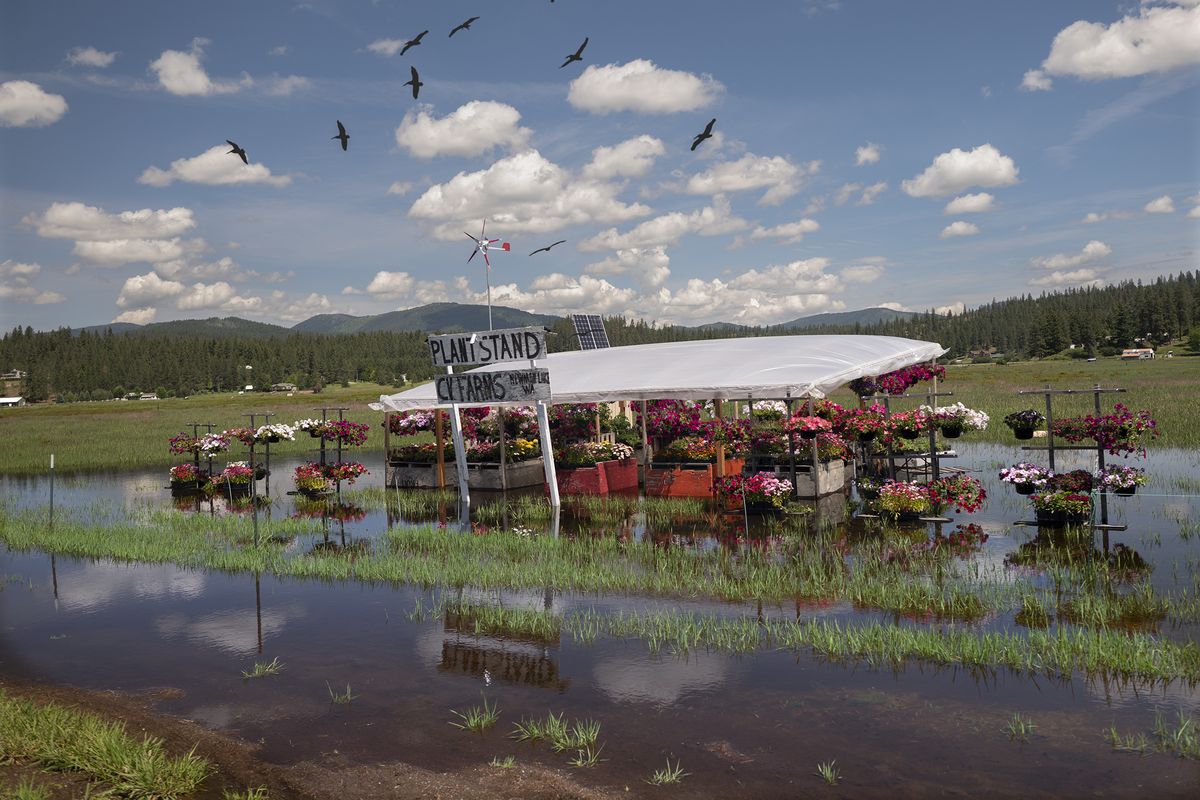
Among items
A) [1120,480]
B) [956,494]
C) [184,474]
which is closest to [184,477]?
[184,474]

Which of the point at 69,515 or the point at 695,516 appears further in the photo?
the point at 69,515

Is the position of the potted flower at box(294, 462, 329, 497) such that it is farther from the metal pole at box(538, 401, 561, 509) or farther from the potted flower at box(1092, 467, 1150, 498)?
the potted flower at box(1092, 467, 1150, 498)

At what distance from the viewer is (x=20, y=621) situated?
1153 centimetres

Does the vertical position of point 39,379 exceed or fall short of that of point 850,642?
it exceeds it

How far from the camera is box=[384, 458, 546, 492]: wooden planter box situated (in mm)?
23609

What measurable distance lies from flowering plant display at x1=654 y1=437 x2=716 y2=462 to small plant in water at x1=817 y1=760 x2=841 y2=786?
15156 millimetres

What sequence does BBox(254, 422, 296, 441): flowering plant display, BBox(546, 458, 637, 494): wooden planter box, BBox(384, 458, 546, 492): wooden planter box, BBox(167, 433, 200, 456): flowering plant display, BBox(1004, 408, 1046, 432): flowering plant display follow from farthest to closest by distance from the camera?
A: BBox(167, 433, 200, 456): flowering plant display
BBox(254, 422, 296, 441): flowering plant display
BBox(384, 458, 546, 492): wooden planter box
BBox(546, 458, 637, 494): wooden planter box
BBox(1004, 408, 1046, 432): flowering plant display

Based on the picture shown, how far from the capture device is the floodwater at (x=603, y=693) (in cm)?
623

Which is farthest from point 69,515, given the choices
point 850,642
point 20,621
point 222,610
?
point 850,642

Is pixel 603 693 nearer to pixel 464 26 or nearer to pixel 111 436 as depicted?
pixel 464 26

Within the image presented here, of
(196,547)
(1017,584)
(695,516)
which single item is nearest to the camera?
(1017,584)

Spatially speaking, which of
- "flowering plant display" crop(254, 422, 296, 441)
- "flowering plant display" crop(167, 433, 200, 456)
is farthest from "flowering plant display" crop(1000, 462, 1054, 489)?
"flowering plant display" crop(167, 433, 200, 456)

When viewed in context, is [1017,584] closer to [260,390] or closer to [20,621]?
[20,621]

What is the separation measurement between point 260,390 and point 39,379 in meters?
34.7
